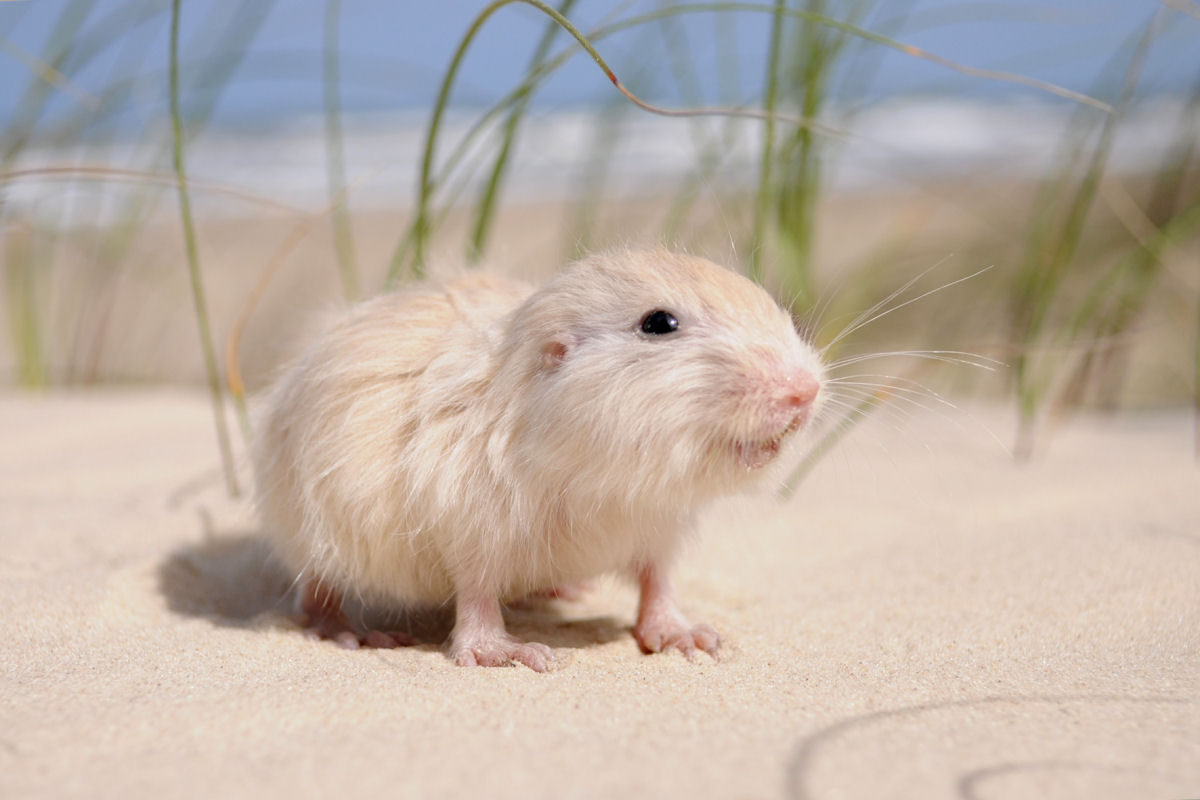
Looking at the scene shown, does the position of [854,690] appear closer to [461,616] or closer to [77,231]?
[461,616]

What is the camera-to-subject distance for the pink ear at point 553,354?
197 centimetres

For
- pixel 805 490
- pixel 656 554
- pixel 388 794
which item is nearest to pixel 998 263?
pixel 805 490

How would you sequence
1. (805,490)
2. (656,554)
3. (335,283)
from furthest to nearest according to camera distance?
(335,283)
(805,490)
(656,554)

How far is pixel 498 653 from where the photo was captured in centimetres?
198

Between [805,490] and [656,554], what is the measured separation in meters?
1.39

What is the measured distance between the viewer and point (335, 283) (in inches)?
301

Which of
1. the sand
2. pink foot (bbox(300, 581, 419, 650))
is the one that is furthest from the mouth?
pink foot (bbox(300, 581, 419, 650))

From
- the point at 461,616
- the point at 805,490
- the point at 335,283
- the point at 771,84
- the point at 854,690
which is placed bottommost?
the point at 335,283

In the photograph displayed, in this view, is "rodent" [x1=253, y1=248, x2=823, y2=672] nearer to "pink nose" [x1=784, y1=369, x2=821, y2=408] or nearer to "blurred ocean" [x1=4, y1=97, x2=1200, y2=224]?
"pink nose" [x1=784, y1=369, x2=821, y2=408]

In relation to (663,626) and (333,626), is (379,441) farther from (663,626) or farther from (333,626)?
(663,626)

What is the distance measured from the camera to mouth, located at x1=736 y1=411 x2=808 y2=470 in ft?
6.08

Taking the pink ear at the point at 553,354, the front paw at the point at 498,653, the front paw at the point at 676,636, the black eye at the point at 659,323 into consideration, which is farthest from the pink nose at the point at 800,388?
the front paw at the point at 498,653

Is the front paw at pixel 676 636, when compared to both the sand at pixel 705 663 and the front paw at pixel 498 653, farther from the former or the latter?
the front paw at pixel 498 653

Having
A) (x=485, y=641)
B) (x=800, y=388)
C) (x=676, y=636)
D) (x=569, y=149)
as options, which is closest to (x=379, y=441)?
(x=485, y=641)
